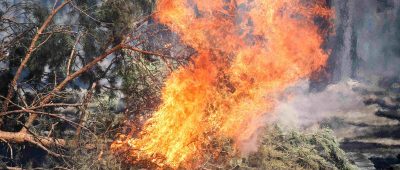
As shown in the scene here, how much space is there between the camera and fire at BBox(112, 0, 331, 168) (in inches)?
347

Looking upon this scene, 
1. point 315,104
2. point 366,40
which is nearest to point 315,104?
point 315,104

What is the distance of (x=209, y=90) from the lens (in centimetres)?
1041

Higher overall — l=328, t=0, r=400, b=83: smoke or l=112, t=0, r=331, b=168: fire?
l=328, t=0, r=400, b=83: smoke

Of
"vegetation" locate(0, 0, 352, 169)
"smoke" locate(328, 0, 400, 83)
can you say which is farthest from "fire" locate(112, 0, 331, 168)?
"smoke" locate(328, 0, 400, 83)

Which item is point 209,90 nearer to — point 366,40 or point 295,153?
point 295,153

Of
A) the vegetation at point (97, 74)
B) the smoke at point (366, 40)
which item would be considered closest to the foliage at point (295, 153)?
the vegetation at point (97, 74)

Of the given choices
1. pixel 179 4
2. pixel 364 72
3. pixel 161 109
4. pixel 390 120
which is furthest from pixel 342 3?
pixel 161 109

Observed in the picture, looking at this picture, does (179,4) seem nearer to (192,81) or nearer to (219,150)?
(192,81)

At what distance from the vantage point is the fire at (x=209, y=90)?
8812 mm

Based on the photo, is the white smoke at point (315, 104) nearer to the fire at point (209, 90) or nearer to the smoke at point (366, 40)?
the fire at point (209, 90)

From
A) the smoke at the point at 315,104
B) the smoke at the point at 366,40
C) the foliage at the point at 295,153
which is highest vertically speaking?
the smoke at the point at 366,40

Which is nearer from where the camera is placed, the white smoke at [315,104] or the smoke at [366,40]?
the white smoke at [315,104]

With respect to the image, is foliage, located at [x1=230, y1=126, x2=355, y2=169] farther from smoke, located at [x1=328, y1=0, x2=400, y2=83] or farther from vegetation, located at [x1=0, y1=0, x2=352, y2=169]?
smoke, located at [x1=328, y1=0, x2=400, y2=83]

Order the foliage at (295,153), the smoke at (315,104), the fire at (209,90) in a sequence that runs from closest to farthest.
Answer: the fire at (209,90) < the foliage at (295,153) < the smoke at (315,104)
